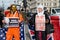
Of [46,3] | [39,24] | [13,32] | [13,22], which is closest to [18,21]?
[13,22]

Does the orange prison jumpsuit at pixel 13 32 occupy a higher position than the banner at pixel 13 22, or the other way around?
the banner at pixel 13 22

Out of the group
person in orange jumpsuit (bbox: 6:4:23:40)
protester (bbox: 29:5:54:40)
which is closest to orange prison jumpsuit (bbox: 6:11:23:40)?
person in orange jumpsuit (bbox: 6:4:23:40)

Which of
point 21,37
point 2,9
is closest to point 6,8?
point 2,9

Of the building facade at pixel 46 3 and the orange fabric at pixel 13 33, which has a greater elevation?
the building facade at pixel 46 3

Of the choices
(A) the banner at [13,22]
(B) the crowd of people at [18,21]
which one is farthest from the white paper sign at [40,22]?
(A) the banner at [13,22]

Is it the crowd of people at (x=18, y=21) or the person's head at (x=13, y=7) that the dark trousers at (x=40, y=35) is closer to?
the crowd of people at (x=18, y=21)

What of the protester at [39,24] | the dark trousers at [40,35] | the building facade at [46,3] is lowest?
the dark trousers at [40,35]

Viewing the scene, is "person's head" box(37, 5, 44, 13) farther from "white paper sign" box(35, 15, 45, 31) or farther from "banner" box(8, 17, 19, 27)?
"banner" box(8, 17, 19, 27)

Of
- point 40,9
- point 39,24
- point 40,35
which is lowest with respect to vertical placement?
point 40,35

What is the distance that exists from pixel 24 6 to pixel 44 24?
1.35 feet

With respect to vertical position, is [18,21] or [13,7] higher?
[13,7]

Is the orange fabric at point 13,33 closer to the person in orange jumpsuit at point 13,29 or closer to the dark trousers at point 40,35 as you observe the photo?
the person in orange jumpsuit at point 13,29

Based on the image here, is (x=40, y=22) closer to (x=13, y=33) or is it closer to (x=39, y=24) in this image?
(x=39, y=24)

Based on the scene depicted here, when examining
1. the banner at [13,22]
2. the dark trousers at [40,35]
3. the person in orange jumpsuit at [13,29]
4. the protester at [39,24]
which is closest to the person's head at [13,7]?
the person in orange jumpsuit at [13,29]
